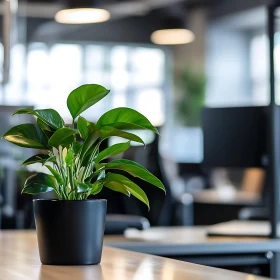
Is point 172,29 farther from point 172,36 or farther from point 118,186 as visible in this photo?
point 118,186

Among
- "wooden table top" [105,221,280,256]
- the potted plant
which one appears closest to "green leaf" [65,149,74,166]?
the potted plant

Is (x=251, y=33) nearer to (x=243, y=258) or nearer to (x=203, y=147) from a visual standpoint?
(x=203, y=147)

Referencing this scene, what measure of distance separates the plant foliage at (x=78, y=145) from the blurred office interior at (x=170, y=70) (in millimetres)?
5248

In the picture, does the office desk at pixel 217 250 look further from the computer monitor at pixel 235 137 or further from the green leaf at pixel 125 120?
the green leaf at pixel 125 120

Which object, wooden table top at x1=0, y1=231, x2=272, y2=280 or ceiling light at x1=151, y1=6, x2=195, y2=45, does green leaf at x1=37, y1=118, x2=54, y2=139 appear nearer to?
wooden table top at x1=0, y1=231, x2=272, y2=280

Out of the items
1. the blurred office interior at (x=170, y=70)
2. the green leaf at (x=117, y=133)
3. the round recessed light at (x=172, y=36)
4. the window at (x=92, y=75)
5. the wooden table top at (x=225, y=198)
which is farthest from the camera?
the round recessed light at (x=172, y=36)

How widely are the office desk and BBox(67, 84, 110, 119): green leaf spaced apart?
130 centimetres

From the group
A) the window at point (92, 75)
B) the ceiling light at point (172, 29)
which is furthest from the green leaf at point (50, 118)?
the ceiling light at point (172, 29)

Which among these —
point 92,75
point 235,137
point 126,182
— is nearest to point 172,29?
point 92,75

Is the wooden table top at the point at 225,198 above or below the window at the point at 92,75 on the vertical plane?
below

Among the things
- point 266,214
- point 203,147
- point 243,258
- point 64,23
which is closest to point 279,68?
point 203,147

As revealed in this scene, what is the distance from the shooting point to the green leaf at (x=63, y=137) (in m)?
1.67

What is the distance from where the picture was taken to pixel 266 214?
176 inches

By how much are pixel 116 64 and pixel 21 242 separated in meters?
7.93
